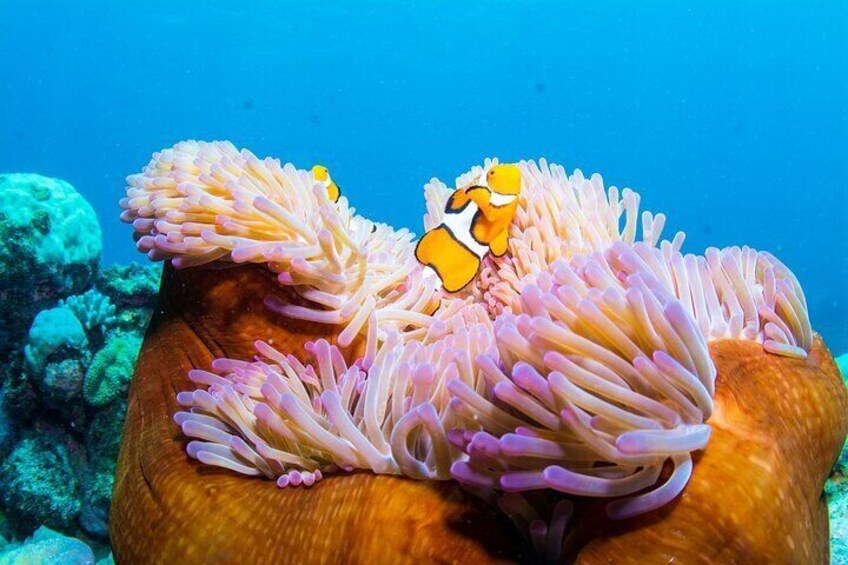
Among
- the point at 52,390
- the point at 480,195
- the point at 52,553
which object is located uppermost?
the point at 480,195

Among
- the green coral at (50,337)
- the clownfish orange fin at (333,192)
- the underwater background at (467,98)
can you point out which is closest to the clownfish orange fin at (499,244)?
the clownfish orange fin at (333,192)

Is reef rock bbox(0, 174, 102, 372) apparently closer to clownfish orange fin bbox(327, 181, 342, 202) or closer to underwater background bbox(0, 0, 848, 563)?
clownfish orange fin bbox(327, 181, 342, 202)

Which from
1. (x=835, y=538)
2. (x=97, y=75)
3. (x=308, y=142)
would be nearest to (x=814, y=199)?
(x=308, y=142)

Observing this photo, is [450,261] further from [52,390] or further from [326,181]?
[52,390]

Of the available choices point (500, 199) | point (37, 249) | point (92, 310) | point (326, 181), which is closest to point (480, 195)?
point (500, 199)

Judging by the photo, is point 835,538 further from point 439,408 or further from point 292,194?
point 292,194

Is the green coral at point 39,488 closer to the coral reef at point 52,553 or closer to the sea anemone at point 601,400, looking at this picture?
the coral reef at point 52,553
